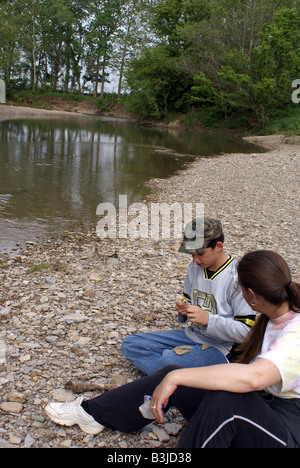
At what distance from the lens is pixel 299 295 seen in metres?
2.50

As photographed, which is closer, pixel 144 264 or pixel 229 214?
pixel 144 264

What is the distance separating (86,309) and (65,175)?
1161 cm

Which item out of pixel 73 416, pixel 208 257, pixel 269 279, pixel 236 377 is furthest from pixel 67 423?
pixel 269 279

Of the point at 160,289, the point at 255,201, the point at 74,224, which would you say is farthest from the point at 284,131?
the point at 160,289

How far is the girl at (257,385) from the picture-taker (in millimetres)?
2344

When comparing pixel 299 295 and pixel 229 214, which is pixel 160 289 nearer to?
pixel 299 295

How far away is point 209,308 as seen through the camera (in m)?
3.64

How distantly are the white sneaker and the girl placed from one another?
68 centimetres

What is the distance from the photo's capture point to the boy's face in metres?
3.48

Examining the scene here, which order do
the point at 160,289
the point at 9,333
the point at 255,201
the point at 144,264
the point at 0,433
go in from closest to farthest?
the point at 0,433 → the point at 9,333 → the point at 160,289 → the point at 144,264 → the point at 255,201

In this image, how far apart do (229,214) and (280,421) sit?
28.9 ft

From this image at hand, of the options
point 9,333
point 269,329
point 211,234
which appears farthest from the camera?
point 9,333

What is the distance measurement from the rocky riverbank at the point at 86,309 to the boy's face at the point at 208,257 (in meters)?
1.28

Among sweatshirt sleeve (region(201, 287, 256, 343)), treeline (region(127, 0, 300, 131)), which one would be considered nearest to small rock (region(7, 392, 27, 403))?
sweatshirt sleeve (region(201, 287, 256, 343))
